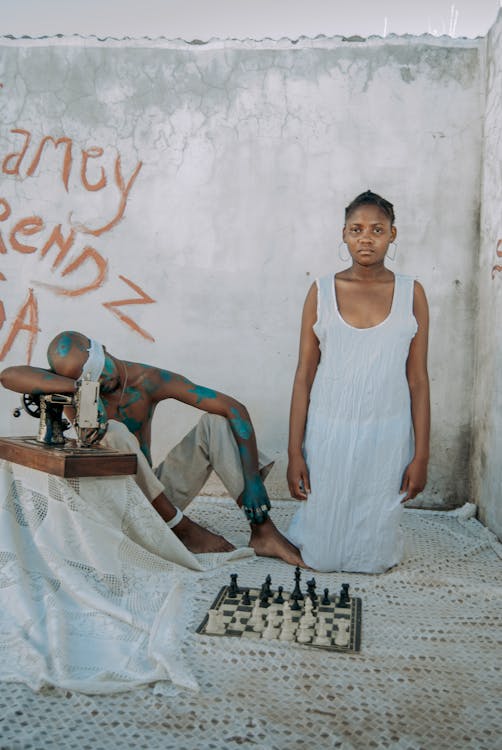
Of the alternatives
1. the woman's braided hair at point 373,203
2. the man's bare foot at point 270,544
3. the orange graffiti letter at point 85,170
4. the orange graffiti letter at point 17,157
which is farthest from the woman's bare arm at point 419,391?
the orange graffiti letter at point 17,157

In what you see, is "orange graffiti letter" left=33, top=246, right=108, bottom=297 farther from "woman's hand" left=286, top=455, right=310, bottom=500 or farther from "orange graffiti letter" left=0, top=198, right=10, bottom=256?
"woman's hand" left=286, top=455, right=310, bottom=500

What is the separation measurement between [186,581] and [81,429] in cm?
73

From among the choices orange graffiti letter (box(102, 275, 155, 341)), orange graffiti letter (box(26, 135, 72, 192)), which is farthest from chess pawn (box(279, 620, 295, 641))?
orange graffiti letter (box(26, 135, 72, 192))

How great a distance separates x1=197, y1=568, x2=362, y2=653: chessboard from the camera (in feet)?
7.98

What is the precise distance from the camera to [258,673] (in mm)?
2211

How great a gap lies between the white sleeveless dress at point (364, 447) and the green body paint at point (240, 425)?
0.38 meters

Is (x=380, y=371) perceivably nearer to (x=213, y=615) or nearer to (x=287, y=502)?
(x=213, y=615)

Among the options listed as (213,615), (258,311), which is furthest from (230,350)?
(213,615)

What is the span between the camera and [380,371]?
336 cm

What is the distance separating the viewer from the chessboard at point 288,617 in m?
2.43

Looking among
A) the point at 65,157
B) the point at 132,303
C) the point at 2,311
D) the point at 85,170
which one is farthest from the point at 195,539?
the point at 65,157

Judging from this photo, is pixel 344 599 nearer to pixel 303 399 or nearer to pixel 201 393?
pixel 303 399

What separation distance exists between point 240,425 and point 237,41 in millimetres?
2822

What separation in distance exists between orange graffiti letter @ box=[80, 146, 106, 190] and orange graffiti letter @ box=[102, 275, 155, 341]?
640 mm
